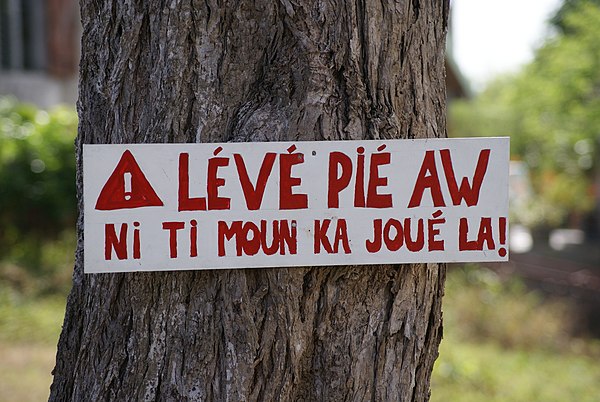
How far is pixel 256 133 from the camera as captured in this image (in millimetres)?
1857

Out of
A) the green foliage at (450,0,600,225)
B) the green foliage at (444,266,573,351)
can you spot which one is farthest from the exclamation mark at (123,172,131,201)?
the green foliage at (450,0,600,225)

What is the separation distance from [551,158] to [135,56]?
57.1 feet

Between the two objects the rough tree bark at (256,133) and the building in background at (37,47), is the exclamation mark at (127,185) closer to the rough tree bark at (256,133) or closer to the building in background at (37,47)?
the rough tree bark at (256,133)

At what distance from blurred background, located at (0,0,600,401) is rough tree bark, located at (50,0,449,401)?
11.9 feet

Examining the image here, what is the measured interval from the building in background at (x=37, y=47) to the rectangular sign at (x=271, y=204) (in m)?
12.8

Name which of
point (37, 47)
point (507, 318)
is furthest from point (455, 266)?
point (37, 47)

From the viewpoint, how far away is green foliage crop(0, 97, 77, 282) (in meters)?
9.21

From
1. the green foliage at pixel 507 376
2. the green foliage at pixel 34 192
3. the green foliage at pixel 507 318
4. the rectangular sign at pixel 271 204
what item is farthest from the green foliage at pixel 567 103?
the rectangular sign at pixel 271 204

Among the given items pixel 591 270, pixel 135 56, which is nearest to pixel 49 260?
pixel 135 56

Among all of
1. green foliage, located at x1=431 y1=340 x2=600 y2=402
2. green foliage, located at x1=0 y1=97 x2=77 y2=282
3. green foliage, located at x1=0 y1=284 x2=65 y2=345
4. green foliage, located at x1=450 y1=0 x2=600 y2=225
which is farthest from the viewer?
green foliage, located at x1=450 y1=0 x2=600 y2=225

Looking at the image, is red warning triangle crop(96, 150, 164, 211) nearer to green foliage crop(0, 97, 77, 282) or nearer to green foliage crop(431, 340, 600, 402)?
green foliage crop(431, 340, 600, 402)

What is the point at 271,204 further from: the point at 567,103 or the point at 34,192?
the point at 567,103

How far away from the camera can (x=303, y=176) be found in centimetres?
186

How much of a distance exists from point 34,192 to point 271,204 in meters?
8.04
